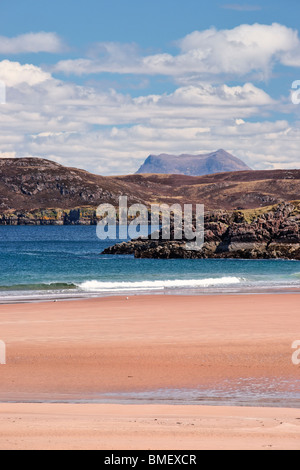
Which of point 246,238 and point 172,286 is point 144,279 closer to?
point 172,286

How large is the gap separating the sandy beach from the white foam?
1195 centimetres

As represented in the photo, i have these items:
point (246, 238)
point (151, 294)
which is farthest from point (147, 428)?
point (246, 238)

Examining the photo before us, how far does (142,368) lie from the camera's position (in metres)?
16.3

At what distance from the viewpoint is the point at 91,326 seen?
2334cm

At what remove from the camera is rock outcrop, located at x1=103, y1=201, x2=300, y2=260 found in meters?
77.4

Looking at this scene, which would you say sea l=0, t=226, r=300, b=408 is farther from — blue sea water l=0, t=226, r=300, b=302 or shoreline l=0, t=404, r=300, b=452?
shoreline l=0, t=404, r=300, b=452

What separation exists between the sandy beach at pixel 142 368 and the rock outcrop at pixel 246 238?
45831 mm

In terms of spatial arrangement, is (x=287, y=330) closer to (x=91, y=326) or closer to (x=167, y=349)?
(x=167, y=349)

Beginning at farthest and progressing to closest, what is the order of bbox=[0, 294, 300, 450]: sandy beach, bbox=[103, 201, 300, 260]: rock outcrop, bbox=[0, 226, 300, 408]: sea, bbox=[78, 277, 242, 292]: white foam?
bbox=[103, 201, 300, 260]: rock outcrop, bbox=[78, 277, 242, 292]: white foam, bbox=[0, 226, 300, 408]: sea, bbox=[0, 294, 300, 450]: sandy beach

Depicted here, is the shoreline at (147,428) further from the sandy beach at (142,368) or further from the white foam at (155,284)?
the white foam at (155,284)

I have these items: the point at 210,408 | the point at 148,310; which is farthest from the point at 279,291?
the point at 210,408

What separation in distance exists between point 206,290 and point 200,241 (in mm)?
44158

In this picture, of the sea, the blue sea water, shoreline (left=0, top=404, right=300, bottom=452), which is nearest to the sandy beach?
shoreline (left=0, top=404, right=300, bottom=452)

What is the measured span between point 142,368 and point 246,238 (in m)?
65.1
